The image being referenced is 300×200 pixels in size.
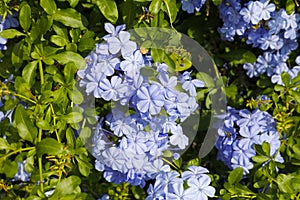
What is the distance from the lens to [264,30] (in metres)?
2.25

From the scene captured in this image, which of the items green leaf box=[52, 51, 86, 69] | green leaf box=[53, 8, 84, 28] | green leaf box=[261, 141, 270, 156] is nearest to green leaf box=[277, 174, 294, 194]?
green leaf box=[261, 141, 270, 156]

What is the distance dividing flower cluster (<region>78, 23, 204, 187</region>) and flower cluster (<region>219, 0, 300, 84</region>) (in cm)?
42

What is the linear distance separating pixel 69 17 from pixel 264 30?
0.70 meters

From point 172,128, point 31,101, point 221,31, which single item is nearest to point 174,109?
point 172,128

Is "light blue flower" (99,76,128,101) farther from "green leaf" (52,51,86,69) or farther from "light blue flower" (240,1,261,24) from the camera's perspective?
"light blue flower" (240,1,261,24)

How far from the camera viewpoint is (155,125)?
1797 millimetres

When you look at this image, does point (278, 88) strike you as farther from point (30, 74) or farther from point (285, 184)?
point (30, 74)

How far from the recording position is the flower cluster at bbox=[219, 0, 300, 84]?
2.12 metres

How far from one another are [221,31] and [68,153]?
0.74 metres

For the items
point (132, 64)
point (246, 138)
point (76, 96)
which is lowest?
point (246, 138)

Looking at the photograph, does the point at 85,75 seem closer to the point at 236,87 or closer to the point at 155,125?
the point at 155,125

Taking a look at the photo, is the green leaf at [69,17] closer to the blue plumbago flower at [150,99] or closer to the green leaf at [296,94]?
the blue plumbago flower at [150,99]

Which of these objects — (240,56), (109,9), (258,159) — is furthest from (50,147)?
(240,56)

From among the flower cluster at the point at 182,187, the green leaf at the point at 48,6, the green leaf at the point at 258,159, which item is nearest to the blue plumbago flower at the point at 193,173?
the flower cluster at the point at 182,187
